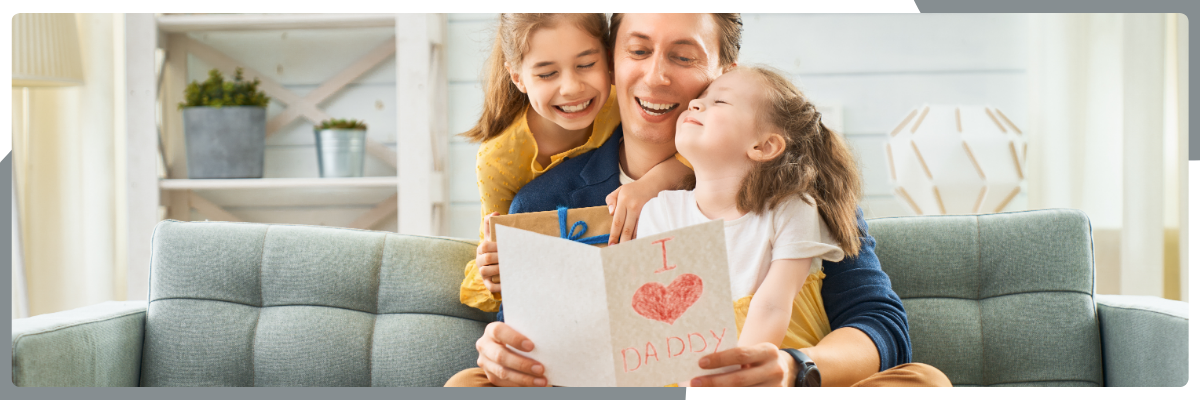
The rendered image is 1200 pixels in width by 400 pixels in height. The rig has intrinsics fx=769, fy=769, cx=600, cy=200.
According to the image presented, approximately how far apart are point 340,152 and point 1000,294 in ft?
3.18

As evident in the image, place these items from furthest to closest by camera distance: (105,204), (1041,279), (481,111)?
(105,204)
(1041,279)
(481,111)

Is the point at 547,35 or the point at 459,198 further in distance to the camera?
the point at 459,198

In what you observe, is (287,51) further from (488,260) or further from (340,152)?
(488,260)

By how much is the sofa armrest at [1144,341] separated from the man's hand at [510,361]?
2.51 feet

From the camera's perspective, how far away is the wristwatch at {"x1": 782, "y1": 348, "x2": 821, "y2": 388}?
0.76 meters

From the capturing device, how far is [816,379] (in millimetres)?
775

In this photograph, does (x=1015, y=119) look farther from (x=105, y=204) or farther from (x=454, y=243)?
(x=105, y=204)

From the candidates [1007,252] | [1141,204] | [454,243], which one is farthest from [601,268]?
[1141,204]

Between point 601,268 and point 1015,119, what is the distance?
117 cm

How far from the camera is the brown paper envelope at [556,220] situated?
81 centimetres

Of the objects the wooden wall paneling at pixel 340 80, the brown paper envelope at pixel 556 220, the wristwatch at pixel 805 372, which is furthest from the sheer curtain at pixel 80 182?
the wristwatch at pixel 805 372

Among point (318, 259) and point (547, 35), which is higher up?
point (547, 35)

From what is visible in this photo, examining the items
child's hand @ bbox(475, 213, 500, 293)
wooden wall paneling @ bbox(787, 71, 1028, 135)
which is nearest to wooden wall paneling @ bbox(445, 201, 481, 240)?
child's hand @ bbox(475, 213, 500, 293)

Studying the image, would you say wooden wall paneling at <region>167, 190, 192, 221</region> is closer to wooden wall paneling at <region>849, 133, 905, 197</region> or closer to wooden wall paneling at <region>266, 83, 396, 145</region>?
wooden wall paneling at <region>266, 83, 396, 145</region>
